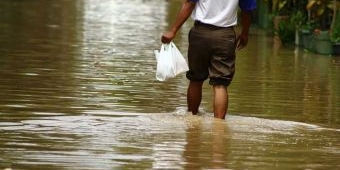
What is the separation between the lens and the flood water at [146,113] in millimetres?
7102

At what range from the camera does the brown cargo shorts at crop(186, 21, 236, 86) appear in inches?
360

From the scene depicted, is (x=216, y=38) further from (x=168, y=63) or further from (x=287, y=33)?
(x=287, y=33)

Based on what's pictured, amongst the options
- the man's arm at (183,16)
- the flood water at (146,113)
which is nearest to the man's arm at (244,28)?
the man's arm at (183,16)

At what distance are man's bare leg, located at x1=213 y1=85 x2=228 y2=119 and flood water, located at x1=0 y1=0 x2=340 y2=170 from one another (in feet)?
0.27

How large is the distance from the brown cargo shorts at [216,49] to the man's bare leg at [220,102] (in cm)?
6

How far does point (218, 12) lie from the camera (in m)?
9.12

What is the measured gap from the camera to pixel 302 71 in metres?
15.5

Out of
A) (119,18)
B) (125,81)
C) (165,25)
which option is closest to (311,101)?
(125,81)

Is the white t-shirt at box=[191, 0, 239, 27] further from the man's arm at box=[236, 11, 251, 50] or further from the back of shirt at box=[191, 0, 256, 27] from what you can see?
the man's arm at box=[236, 11, 251, 50]

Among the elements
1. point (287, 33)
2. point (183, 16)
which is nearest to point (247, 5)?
point (183, 16)

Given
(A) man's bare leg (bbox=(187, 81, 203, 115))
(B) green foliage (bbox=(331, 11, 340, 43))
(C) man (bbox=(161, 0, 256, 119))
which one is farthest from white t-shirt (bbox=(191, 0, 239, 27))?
(B) green foliage (bbox=(331, 11, 340, 43))

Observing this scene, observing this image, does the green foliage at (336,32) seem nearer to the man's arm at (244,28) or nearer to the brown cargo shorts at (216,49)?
the man's arm at (244,28)

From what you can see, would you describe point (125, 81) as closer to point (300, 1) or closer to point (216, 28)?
point (216, 28)

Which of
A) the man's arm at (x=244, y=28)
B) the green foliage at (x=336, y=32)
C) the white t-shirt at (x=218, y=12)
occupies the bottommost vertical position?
Answer: the green foliage at (x=336, y=32)
